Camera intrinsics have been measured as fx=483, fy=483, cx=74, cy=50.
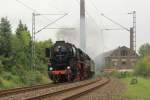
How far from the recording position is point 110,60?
470 ft

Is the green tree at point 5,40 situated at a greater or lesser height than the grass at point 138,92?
greater

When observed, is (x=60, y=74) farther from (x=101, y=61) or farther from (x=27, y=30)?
(x=101, y=61)

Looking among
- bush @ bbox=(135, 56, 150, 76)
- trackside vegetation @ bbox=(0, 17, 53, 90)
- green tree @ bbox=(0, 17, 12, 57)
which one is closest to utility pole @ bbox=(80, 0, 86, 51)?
trackside vegetation @ bbox=(0, 17, 53, 90)

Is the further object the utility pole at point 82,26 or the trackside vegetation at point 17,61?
the utility pole at point 82,26

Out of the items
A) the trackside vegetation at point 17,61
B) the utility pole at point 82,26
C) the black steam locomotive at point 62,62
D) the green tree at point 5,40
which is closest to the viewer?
the black steam locomotive at point 62,62

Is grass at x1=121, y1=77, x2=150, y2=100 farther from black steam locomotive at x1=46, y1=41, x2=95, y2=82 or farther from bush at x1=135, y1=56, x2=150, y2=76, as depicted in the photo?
bush at x1=135, y1=56, x2=150, y2=76

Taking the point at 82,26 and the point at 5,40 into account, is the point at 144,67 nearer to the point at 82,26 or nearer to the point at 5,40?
the point at 82,26

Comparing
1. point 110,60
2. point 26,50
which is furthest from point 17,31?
point 110,60

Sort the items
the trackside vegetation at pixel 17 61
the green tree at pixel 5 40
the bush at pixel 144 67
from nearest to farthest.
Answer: the trackside vegetation at pixel 17 61 → the green tree at pixel 5 40 → the bush at pixel 144 67

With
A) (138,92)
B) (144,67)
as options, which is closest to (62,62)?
(138,92)

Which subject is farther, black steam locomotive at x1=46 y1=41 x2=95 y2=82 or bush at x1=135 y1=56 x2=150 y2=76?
bush at x1=135 y1=56 x2=150 y2=76

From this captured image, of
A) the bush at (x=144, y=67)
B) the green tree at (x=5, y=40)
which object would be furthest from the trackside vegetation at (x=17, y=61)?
the bush at (x=144, y=67)

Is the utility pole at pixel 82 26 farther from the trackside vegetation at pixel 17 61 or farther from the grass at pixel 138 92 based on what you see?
the grass at pixel 138 92

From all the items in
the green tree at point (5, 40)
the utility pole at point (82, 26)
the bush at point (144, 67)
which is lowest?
the bush at point (144, 67)
